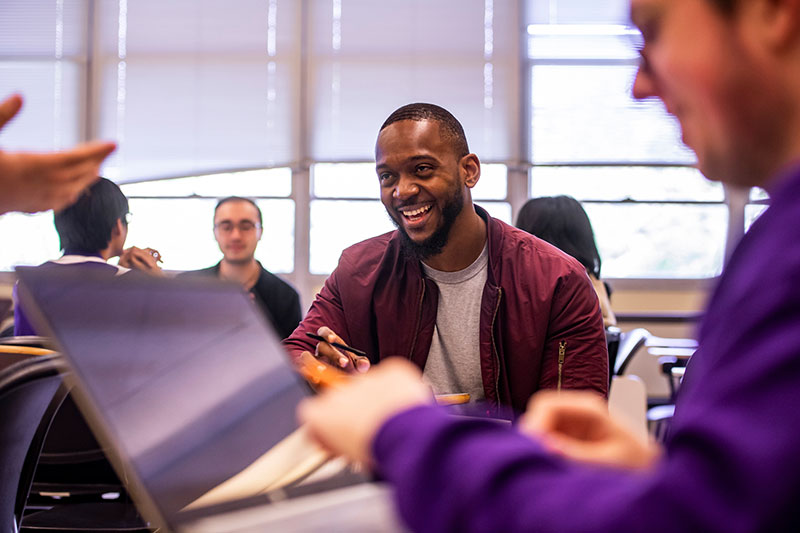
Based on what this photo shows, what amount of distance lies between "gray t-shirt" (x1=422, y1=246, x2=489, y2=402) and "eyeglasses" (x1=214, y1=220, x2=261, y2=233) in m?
2.17

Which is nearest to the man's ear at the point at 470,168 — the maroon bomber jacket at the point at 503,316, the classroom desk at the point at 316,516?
the maroon bomber jacket at the point at 503,316

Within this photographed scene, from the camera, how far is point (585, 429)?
0.51 meters

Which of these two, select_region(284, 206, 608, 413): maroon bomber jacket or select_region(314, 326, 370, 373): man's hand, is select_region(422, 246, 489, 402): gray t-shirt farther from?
select_region(314, 326, 370, 373): man's hand

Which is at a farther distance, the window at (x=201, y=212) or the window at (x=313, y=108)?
the window at (x=201, y=212)

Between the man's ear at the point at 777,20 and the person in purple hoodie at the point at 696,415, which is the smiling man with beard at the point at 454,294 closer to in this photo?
the person in purple hoodie at the point at 696,415

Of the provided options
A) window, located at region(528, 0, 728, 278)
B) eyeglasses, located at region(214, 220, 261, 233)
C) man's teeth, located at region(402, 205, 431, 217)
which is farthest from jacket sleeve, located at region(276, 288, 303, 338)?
window, located at region(528, 0, 728, 278)

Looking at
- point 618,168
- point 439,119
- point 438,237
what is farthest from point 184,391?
point 618,168

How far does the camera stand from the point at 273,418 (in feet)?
2.33

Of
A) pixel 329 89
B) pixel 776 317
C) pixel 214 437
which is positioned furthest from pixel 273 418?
pixel 329 89

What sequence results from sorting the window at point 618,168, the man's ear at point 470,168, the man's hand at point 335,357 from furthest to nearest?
the window at point 618,168, the man's ear at point 470,168, the man's hand at point 335,357

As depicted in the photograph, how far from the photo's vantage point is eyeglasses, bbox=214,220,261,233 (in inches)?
159

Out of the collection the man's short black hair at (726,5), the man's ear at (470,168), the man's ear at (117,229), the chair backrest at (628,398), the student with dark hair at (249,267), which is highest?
the man's short black hair at (726,5)

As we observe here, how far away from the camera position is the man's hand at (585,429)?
1.60 feet

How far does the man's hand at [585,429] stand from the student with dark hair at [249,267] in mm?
3197
